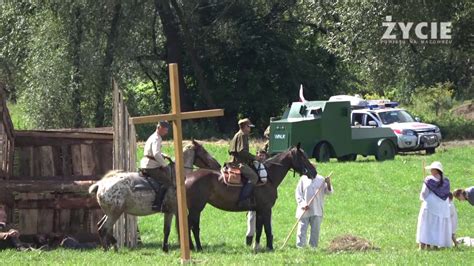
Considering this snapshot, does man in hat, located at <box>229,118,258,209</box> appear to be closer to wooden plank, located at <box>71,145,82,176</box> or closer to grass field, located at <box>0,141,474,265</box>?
grass field, located at <box>0,141,474,265</box>

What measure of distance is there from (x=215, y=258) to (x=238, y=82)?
1249 inches

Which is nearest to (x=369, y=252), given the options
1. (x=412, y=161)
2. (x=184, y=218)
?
(x=184, y=218)

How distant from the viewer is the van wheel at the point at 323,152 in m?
34.7

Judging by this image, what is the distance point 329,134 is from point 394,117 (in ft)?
18.3

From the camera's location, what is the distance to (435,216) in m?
18.3

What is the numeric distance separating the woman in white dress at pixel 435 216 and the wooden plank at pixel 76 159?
22.8 feet

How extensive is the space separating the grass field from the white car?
0.53 metres

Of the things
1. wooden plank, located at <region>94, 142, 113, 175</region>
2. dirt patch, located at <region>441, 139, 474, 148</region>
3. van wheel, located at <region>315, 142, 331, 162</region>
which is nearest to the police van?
dirt patch, located at <region>441, 139, 474, 148</region>

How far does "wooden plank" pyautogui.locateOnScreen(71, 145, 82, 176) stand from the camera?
20609mm

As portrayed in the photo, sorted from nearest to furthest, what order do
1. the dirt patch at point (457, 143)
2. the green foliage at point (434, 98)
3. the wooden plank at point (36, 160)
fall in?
the wooden plank at point (36, 160)
the dirt patch at point (457, 143)
the green foliage at point (434, 98)

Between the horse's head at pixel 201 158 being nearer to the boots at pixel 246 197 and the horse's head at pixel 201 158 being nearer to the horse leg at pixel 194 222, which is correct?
the boots at pixel 246 197

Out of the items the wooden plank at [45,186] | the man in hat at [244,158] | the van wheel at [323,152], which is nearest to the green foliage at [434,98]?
the van wheel at [323,152]

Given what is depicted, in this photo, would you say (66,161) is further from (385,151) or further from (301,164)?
(385,151)

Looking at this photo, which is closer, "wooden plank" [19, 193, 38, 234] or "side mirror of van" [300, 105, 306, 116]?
"wooden plank" [19, 193, 38, 234]
